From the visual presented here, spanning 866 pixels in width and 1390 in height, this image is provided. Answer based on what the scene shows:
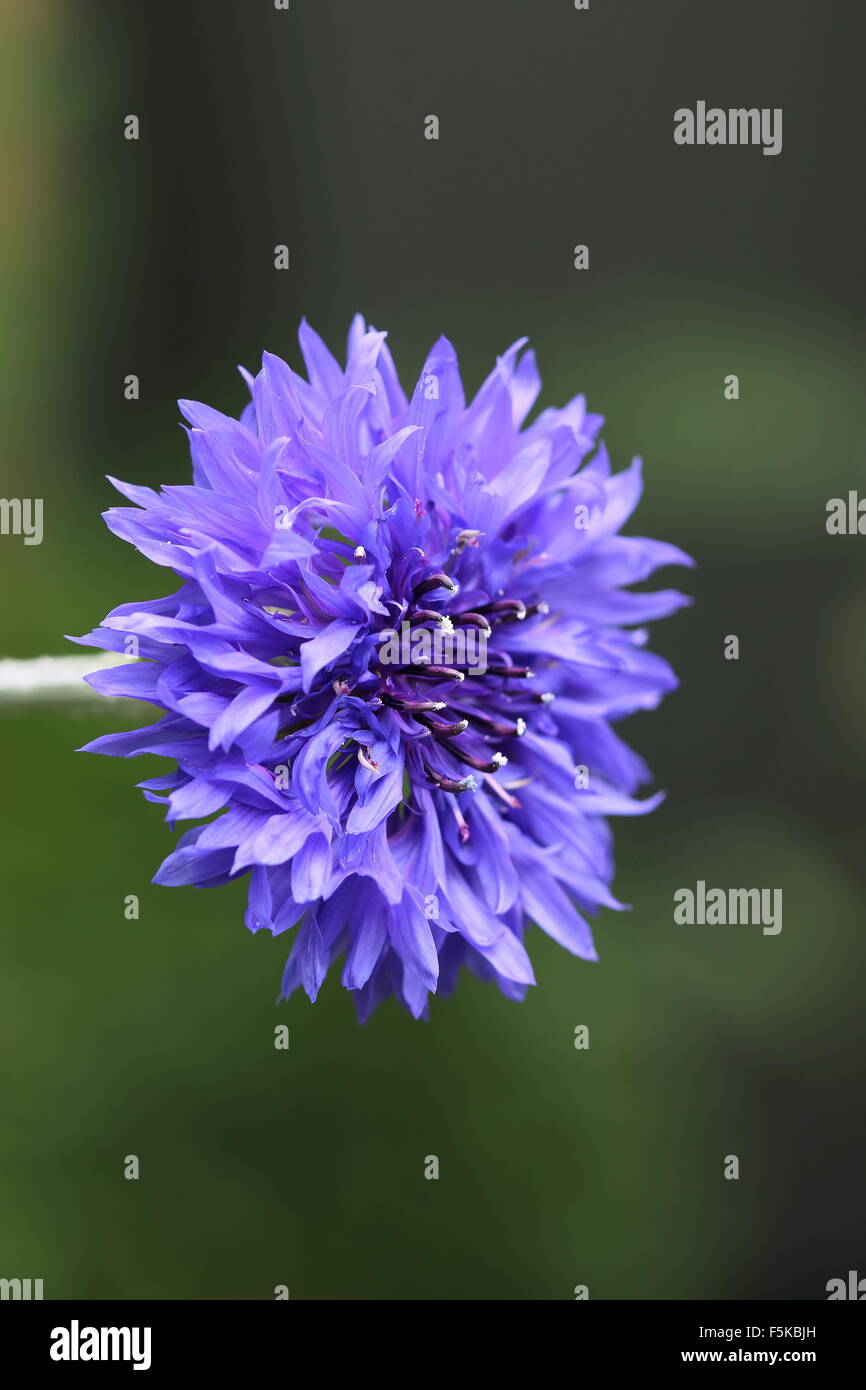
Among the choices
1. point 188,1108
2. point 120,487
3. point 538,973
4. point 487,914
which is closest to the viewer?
point 120,487

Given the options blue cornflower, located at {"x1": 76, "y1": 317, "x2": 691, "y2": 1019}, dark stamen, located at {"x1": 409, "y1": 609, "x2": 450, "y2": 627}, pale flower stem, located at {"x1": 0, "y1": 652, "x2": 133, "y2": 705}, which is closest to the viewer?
blue cornflower, located at {"x1": 76, "y1": 317, "x2": 691, "y2": 1019}

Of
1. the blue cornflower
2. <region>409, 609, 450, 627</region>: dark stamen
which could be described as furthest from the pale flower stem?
<region>409, 609, 450, 627</region>: dark stamen

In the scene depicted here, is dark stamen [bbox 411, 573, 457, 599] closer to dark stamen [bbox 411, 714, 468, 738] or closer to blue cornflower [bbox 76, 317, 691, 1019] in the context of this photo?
blue cornflower [bbox 76, 317, 691, 1019]

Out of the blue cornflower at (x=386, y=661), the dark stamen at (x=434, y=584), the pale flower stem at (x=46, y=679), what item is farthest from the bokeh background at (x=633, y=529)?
the dark stamen at (x=434, y=584)

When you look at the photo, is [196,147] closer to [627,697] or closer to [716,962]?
[627,697]

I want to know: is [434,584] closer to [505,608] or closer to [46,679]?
[505,608]

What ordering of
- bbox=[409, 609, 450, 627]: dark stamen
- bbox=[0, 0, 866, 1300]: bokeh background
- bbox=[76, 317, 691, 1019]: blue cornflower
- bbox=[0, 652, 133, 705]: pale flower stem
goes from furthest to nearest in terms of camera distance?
bbox=[0, 0, 866, 1300]: bokeh background < bbox=[0, 652, 133, 705]: pale flower stem < bbox=[409, 609, 450, 627]: dark stamen < bbox=[76, 317, 691, 1019]: blue cornflower

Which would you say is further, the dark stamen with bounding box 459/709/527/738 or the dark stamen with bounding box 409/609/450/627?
the dark stamen with bounding box 459/709/527/738
